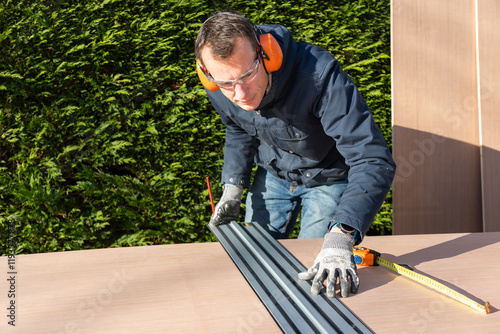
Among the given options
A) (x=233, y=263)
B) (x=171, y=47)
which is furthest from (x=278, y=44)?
(x=171, y=47)

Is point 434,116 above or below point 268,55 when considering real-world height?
below

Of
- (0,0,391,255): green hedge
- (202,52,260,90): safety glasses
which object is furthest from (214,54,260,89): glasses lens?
(0,0,391,255): green hedge

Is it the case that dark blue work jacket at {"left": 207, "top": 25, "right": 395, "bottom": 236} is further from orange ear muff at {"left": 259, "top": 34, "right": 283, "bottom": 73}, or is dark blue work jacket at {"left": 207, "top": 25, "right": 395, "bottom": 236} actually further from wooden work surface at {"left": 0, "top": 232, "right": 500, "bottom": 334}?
wooden work surface at {"left": 0, "top": 232, "right": 500, "bottom": 334}

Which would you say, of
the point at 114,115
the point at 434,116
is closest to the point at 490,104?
the point at 434,116

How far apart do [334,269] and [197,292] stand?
0.39m

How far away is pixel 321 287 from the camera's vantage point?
121cm

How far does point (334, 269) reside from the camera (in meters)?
1.23

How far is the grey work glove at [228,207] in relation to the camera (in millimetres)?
1920

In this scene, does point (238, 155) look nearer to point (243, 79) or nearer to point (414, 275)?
point (243, 79)

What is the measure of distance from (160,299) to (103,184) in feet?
6.27

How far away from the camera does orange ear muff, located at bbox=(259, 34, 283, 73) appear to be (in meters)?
1.49

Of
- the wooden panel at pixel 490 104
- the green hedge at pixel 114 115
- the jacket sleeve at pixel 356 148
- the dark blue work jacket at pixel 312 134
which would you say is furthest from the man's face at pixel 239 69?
the wooden panel at pixel 490 104

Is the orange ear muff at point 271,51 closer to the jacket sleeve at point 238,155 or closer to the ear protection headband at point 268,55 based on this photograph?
the ear protection headband at point 268,55

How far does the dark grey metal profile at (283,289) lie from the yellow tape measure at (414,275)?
205 millimetres
